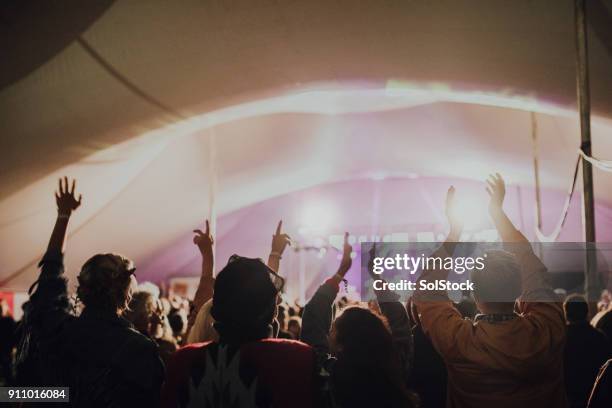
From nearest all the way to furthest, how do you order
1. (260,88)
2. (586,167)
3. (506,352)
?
(506,352), (586,167), (260,88)

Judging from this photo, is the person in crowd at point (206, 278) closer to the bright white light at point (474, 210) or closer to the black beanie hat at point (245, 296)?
the black beanie hat at point (245, 296)

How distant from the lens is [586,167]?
6.31 m

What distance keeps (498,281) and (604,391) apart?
514 mm

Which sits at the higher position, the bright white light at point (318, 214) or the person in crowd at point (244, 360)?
the bright white light at point (318, 214)

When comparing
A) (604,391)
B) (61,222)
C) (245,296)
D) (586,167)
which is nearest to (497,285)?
(604,391)

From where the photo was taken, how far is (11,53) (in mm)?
8055

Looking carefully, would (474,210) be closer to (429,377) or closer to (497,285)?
(429,377)

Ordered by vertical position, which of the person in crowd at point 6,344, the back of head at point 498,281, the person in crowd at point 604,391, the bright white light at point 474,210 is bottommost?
the person in crowd at point 6,344

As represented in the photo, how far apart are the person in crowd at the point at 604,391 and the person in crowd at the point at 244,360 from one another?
109 centimetres

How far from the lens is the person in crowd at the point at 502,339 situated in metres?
2.37

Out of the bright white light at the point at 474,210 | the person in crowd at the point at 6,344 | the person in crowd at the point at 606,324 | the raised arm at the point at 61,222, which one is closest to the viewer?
the raised arm at the point at 61,222

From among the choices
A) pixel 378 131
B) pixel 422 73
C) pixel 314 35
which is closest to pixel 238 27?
Result: pixel 314 35

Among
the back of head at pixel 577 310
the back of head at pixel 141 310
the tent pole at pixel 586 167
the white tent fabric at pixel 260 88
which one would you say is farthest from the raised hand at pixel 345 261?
the white tent fabric at pixel 260 88

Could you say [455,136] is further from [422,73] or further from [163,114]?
[163,114]
